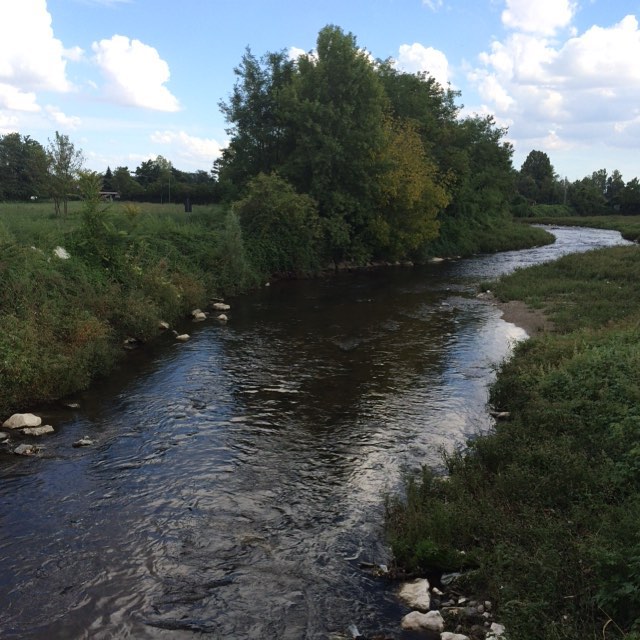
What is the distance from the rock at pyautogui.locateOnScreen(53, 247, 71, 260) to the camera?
811 inches

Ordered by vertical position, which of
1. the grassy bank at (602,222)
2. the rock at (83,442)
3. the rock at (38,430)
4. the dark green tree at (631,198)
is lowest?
the rock at (83,442)

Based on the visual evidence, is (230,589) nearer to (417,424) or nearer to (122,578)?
(122,578)

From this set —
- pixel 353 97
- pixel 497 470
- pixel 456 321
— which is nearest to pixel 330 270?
pixel 353 97

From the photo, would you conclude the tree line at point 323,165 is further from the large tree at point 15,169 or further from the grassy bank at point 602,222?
the grassy bank at point 602,222

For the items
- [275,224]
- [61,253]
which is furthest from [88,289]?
[275,224]

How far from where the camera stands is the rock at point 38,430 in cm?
1248

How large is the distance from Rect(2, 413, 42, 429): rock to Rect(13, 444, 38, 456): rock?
112 cm

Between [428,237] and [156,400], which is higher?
[428,237]

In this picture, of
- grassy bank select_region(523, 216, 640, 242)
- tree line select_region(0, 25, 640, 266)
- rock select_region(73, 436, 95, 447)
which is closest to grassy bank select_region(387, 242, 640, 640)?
rock select_region(73, 436, 95, 447)

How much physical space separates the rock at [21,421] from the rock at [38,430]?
0.21 meters

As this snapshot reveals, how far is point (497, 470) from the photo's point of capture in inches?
393

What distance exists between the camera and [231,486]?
10445mm

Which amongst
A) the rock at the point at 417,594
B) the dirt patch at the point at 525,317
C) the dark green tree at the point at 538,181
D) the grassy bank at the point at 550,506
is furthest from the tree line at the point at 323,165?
the dark green tree at the point at 538,181

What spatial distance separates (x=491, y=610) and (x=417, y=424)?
21.7 feet
